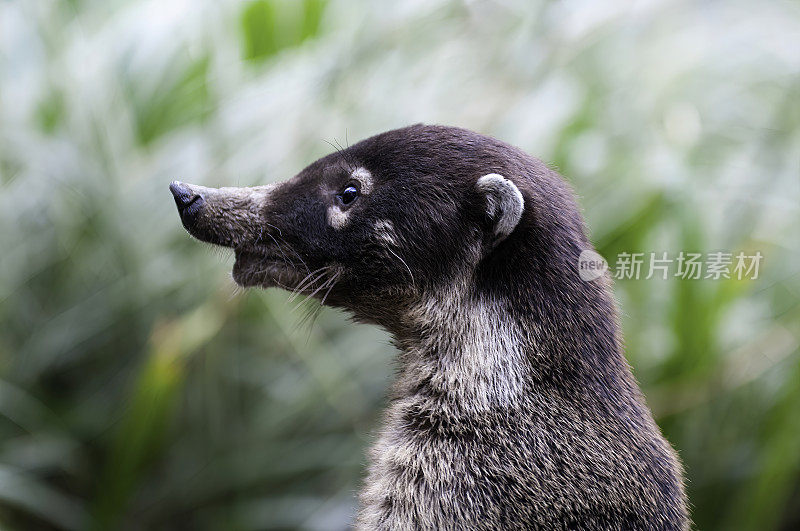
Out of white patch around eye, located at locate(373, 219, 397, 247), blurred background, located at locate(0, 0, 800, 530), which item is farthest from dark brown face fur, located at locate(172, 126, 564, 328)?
blurred background, located at locate(0, 0, 800, 530)

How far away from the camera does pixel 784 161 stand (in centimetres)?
309

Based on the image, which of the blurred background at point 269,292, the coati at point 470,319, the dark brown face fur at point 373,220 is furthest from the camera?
the blurred background at point 269,292

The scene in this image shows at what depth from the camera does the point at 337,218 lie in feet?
5.77

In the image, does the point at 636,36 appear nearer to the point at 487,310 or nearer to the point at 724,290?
the point at 724,290

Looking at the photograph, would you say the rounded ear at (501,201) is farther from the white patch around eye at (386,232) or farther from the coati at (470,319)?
the white patch around eye at (386,232)

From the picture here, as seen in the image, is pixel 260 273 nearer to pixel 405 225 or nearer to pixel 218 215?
pixel 218 215

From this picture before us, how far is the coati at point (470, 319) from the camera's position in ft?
5.29

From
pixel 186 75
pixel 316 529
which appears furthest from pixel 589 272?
pixel 186 75

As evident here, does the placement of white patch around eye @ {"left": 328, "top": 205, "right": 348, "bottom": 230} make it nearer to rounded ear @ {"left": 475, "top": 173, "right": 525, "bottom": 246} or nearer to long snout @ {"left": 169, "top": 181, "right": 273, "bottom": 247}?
long snout @ {"left": 169, "top": 181, "right": 273, "bottom": 247}

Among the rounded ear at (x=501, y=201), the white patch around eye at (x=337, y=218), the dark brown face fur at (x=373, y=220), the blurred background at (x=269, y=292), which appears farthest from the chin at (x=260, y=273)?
the blurred background at (x=269, y=292)

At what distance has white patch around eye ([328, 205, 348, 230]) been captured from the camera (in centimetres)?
176

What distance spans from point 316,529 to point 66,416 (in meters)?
0.95

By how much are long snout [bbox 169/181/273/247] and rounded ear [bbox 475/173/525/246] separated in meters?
0.48

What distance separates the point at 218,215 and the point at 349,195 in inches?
11.1
